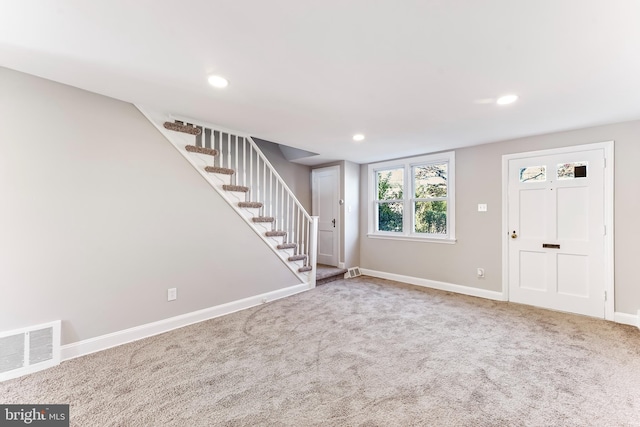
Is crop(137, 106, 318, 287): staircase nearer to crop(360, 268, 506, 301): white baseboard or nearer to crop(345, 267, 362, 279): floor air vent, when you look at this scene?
crop(345, 267, 362, 279): floor air vent

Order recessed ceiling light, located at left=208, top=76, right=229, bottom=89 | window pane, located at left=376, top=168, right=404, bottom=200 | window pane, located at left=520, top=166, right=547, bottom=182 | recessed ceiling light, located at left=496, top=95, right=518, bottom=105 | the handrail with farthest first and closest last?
window pane, located at left=376, top=168, right=404, bottom=200 → the handrail → window pane, located at left=520, top=166, right=547, bottom=182 → recessed ceiling light, located at left=496, top=95, right=518, bottom=105 → recessed ceiling light, located at left=208, top=76, right=229, bottom=89

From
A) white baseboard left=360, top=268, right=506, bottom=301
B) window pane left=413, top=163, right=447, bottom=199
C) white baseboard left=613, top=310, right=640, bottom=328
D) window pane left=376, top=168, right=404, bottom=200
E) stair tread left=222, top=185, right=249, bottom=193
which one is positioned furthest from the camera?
window pane left=376, top=168, right=404, bottom=200

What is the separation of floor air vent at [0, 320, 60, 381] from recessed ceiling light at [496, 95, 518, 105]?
4.20 meters

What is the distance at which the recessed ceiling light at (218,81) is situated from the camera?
86.5 inches

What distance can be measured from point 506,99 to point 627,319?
283cm

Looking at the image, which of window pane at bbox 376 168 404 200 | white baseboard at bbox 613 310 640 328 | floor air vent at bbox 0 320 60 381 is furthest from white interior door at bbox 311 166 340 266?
floor air vent at bbox 0 320 60 381

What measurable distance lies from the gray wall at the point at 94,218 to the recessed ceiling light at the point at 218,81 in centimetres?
102

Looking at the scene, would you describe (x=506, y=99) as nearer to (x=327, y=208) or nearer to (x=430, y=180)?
(x=430, y=180)

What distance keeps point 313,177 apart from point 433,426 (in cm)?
479

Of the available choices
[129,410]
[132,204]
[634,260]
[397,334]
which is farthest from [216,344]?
[634,260]

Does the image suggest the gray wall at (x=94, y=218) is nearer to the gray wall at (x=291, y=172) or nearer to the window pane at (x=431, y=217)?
the gray wall at (x=291, y=172)

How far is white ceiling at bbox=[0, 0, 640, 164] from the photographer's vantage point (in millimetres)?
1470

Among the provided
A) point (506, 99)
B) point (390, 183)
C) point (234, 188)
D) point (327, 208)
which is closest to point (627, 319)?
point (506, 99)

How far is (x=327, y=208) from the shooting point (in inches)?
A: 223
